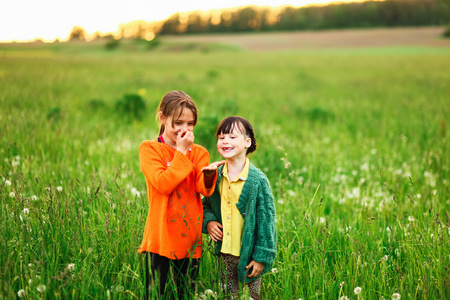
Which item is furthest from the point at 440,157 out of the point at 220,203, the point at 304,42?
the point at 304,42

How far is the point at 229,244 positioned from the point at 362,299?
946 millimetres

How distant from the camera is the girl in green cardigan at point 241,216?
220 cm

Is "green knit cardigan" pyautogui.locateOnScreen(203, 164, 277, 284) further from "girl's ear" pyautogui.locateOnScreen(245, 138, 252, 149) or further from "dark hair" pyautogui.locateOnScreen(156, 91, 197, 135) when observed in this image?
"dark hair" pyautogui.locateOnScreen(156, 91, 197, 135)

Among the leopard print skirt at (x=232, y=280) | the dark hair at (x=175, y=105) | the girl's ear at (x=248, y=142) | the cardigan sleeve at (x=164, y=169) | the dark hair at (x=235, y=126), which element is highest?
the dark hair at (x=175, y=105)

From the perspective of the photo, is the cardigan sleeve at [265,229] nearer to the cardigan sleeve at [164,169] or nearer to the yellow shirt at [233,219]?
the yellow shirt at [233,219]

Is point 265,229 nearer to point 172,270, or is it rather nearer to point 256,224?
point 256,224

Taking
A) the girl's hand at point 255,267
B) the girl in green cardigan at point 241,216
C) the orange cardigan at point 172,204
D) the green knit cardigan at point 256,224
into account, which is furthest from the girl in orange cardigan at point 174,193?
the girl's hand at point 255,267

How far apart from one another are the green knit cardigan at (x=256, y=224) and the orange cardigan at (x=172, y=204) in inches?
9.9

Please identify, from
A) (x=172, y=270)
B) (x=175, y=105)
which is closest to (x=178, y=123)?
(x=175, y=105)

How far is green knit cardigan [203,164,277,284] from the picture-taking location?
2193 mm

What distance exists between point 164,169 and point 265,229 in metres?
0.75

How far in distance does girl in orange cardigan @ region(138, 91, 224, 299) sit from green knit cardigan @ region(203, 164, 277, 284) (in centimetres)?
23

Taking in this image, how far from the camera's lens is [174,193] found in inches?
91.1

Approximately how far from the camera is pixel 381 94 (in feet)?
42.8
